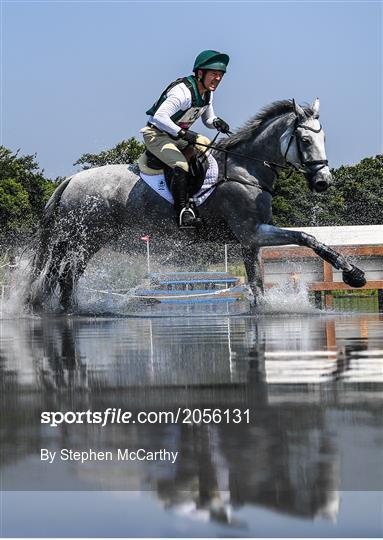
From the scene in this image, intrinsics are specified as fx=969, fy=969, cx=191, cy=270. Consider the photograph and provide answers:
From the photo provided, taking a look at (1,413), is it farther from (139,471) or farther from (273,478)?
(273,478)

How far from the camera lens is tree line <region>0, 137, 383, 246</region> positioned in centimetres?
4903

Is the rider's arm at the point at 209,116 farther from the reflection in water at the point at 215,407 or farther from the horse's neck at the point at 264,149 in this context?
the reflection in water at the point at 215,407

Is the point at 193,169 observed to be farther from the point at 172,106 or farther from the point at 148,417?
the point at 148,417

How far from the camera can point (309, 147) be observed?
37.2ft

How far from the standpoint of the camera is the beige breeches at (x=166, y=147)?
1151 cm

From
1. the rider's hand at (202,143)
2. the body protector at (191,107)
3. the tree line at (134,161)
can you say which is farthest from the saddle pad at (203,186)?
the tree line at (134,161)

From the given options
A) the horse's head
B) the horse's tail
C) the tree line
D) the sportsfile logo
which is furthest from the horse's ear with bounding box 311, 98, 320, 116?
the tree line

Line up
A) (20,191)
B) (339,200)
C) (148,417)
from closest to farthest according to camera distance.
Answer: (148,417)
(20,191)
(339,200)

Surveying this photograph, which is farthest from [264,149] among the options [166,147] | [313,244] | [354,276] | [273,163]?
[354,276]

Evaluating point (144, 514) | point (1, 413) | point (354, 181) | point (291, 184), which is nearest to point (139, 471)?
point (144, 514)

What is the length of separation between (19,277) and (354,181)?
49.0 metres

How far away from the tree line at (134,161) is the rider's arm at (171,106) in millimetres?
33328

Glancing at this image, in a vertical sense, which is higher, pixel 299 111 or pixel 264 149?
pixel 299 111

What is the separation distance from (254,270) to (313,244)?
1125mm
